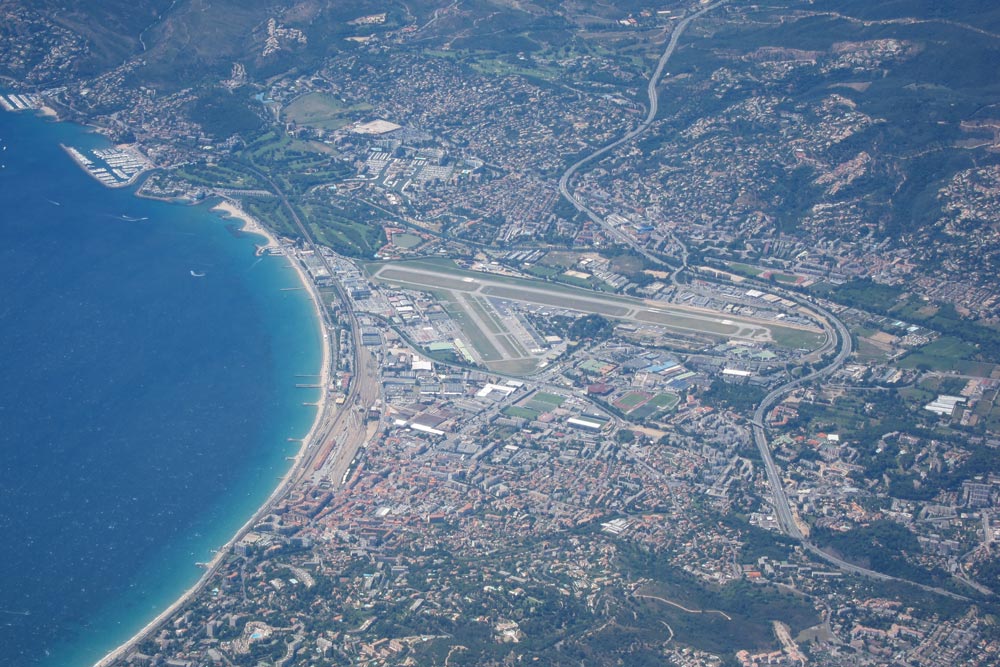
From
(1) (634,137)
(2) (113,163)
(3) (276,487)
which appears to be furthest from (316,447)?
(1) (634,137)

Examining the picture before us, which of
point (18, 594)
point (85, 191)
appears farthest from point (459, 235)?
point (18, 594)

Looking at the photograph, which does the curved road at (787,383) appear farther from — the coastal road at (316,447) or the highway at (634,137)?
the coastal road at (316,447)

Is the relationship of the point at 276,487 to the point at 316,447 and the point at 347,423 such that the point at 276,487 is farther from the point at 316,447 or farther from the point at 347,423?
the point at 347,423

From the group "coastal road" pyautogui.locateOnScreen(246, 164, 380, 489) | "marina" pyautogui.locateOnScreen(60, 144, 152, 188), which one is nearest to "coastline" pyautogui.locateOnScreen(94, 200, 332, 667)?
"coastal road" pyautogui.locateOnScreen(246, 164, 380, 489)

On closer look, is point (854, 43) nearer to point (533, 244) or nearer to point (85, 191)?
point (533, 244)

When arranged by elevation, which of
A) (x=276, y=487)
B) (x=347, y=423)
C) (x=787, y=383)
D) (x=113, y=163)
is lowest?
(x=347, y=423)
